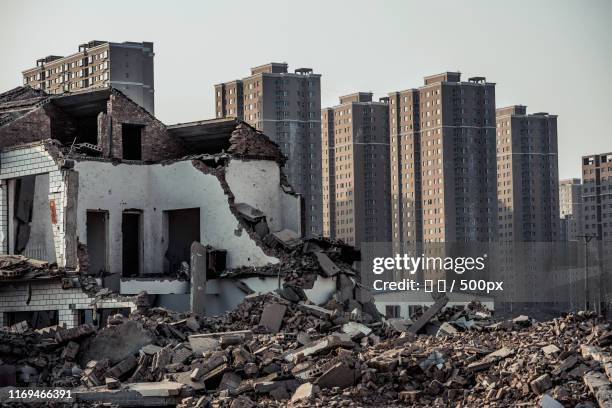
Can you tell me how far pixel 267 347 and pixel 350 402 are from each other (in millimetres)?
3242

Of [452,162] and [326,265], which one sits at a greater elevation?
[452,162]

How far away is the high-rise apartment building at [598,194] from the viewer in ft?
363

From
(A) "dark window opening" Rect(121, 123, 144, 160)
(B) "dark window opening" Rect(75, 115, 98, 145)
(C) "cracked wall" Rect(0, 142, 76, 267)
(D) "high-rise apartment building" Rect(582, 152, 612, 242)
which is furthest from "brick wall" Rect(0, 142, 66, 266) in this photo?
(D) "high-rise apartment building" Rect(582, 152, 612, 242)

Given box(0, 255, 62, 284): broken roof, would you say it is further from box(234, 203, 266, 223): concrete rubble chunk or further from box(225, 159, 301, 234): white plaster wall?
box(225, 159, 301, 234): white plaster wall

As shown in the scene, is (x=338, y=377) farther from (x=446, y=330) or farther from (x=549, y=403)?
(x=446, y=330)

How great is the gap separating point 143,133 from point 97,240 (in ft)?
9.81

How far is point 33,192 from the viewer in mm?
24203

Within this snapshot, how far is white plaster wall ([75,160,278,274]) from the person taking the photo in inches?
956

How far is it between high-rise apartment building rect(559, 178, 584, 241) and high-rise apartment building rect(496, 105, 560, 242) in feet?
46.0

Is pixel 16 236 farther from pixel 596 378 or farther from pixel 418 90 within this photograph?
pixel 418 90

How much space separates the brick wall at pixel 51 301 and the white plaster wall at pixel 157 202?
1.27 m

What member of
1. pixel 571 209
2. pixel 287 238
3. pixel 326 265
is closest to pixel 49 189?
pixel 287 238

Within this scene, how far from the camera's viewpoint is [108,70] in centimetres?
4500

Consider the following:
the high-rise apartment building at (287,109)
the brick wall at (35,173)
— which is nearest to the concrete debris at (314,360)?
the brick wall at (35,173)
